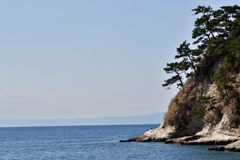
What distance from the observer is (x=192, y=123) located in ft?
236

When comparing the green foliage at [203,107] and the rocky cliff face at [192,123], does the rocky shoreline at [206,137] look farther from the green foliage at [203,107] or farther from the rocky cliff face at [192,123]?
the green foliage at [203,107]

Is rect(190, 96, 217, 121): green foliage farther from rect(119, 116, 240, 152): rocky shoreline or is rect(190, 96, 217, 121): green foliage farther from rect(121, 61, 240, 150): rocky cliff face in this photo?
rect(119, 116, 240, 152): rocky shoreline

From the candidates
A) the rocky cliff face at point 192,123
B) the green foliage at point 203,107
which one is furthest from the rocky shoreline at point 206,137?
the green foliage at point 203,107

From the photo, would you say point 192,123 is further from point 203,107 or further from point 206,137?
point 206,137

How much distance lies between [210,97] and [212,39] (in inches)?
543

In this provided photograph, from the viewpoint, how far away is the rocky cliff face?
2365 inches

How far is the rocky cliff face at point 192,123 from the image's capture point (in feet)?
197

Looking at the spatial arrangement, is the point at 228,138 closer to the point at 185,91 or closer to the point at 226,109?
the point at 226,109

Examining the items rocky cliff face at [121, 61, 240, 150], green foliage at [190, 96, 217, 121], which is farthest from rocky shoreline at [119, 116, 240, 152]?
green foliage at [190, 96, 217, 121]

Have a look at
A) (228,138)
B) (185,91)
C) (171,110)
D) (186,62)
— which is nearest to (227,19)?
(186,62)

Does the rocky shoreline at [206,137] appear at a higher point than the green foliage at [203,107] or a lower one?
lower

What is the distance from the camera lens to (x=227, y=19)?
7444 cm

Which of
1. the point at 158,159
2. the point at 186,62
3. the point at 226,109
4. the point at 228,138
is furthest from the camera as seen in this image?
the point at 186,62

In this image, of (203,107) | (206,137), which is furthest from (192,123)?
(206,137)
